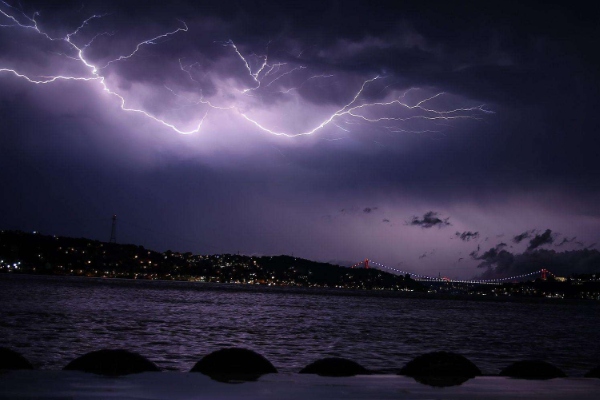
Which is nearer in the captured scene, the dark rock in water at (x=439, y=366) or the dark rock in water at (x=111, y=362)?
the dark rock in water at (x=111, y=362)

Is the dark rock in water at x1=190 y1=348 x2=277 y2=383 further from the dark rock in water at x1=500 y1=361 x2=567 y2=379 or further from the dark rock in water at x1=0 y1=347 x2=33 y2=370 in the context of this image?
the dark rock in water at x1=500 y1=361 x2=567 y2=379

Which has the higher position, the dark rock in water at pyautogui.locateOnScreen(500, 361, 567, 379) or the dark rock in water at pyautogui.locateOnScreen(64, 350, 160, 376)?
the dark rock in water at pyautogui.locateOnScreen(500, 361, 567, 379)

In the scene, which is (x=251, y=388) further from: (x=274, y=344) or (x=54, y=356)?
(x=274, y=344)

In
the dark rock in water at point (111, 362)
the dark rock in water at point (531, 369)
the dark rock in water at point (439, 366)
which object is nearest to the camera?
the dark rock in water at point (111, 362)

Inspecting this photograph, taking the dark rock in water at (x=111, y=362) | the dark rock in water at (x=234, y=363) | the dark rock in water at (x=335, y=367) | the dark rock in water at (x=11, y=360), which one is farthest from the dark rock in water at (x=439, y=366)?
the dark rock in water at (x=11, y=360)

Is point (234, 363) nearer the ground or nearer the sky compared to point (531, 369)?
nearer the ground

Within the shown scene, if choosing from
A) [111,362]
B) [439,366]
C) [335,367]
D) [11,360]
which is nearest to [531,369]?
[439,366]

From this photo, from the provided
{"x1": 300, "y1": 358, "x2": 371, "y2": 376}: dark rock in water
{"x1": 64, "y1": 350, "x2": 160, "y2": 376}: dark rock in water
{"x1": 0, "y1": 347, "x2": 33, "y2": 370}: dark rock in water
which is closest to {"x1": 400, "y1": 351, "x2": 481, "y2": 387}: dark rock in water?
{"x1": 300, "y1": 358, "x2": 371, "y2": 376}: dark rock in water

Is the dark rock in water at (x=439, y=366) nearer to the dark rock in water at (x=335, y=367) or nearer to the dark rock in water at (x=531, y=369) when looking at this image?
the dark rock in water at (x=531, y=369)

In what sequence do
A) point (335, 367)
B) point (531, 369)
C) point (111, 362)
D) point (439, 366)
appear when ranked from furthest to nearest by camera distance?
point (439, 366), point (531, 369), point (335, 367), point (111, 362)

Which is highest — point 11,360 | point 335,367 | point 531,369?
point 531,369

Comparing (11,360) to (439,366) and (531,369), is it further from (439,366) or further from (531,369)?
(531,369)
